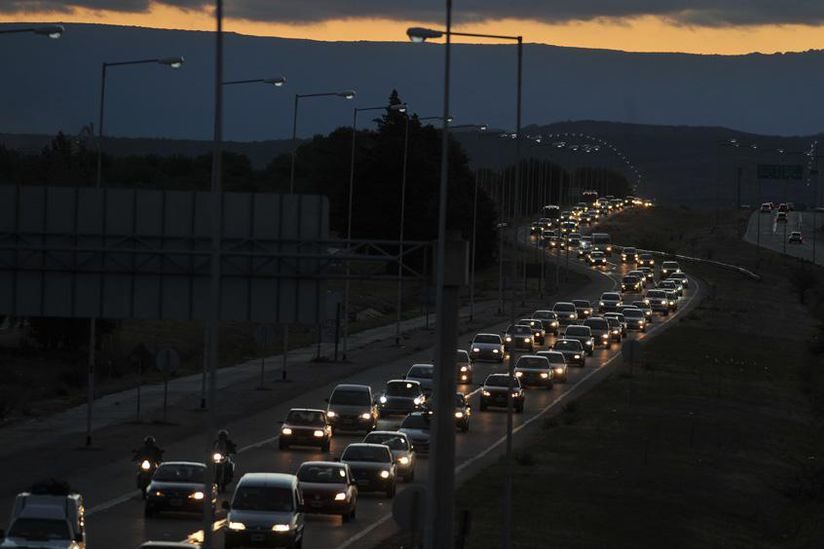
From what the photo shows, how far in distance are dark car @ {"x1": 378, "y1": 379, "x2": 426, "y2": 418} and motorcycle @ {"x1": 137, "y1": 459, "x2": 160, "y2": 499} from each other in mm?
19752

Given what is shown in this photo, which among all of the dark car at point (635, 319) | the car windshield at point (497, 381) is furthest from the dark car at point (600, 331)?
the car windshield at point (497, 381)

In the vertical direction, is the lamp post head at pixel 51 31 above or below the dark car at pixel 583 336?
above

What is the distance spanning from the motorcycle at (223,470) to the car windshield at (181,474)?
2498 millimetres

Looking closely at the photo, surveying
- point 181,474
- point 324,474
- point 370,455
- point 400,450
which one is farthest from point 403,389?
point 181,474

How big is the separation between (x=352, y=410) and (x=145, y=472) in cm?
1656

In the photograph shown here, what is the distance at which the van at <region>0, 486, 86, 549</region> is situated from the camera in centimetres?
2964

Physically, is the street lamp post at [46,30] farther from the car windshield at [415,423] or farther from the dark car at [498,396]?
the dark car at [498,396]

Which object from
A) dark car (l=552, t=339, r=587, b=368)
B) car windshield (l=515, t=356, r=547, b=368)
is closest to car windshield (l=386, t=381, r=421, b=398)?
car windshield (l=515, t=356, r=547, b=368)

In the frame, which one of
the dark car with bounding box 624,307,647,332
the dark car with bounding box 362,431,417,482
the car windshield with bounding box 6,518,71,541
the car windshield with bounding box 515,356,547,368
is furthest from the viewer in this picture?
the dark car with bounding box 624,307,647,332

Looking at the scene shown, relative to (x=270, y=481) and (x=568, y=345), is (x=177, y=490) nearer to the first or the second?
(x=270, y=481)

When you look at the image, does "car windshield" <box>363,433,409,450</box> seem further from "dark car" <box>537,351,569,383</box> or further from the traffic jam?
"dark car" <box>537,351,569,383</box>

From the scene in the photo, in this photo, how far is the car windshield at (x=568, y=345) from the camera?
88.1 meters

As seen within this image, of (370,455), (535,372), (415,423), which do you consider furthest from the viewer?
→ (535,372)

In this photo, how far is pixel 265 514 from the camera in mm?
33719
